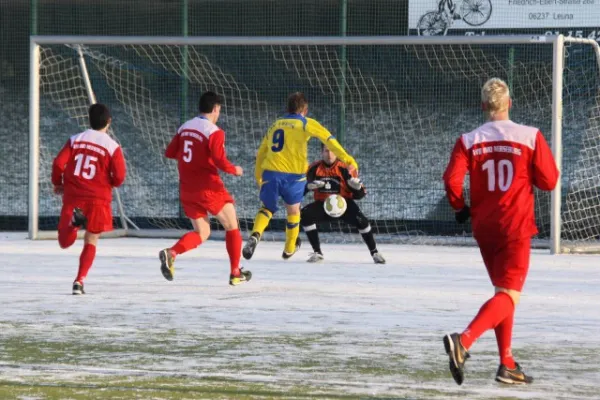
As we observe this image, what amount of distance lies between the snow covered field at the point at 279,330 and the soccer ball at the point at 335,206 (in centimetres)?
57

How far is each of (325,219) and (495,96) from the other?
23.0 feet

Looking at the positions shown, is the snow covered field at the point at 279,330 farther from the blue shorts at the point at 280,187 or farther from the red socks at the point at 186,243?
the blue shorts at the point at 280,187

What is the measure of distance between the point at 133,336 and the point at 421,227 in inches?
370

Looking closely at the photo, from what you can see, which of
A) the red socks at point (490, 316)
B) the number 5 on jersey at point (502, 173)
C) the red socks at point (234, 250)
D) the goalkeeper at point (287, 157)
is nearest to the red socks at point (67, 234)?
the red socks at point (234, 250)

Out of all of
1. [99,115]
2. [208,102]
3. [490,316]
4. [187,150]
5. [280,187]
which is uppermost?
[208,102]

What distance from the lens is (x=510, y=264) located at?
6.54 m

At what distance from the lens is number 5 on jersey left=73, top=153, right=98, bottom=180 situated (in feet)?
33.3

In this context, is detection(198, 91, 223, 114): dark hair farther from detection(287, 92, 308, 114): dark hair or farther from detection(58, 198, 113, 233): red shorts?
detection(287, 92, 308, 114): dark hair

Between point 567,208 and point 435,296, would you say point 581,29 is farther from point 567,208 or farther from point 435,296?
point 435,296

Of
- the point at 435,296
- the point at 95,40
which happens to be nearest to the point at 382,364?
the point at 435,296

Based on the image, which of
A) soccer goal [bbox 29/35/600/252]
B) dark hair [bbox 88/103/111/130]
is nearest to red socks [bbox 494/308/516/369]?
dark hair [bbox 88/103/111/130]

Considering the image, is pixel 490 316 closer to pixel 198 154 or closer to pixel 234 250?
pixel 234 250

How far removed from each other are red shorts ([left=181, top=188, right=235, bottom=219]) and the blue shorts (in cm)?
151

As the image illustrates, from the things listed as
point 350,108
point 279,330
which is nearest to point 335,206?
point 350,108
